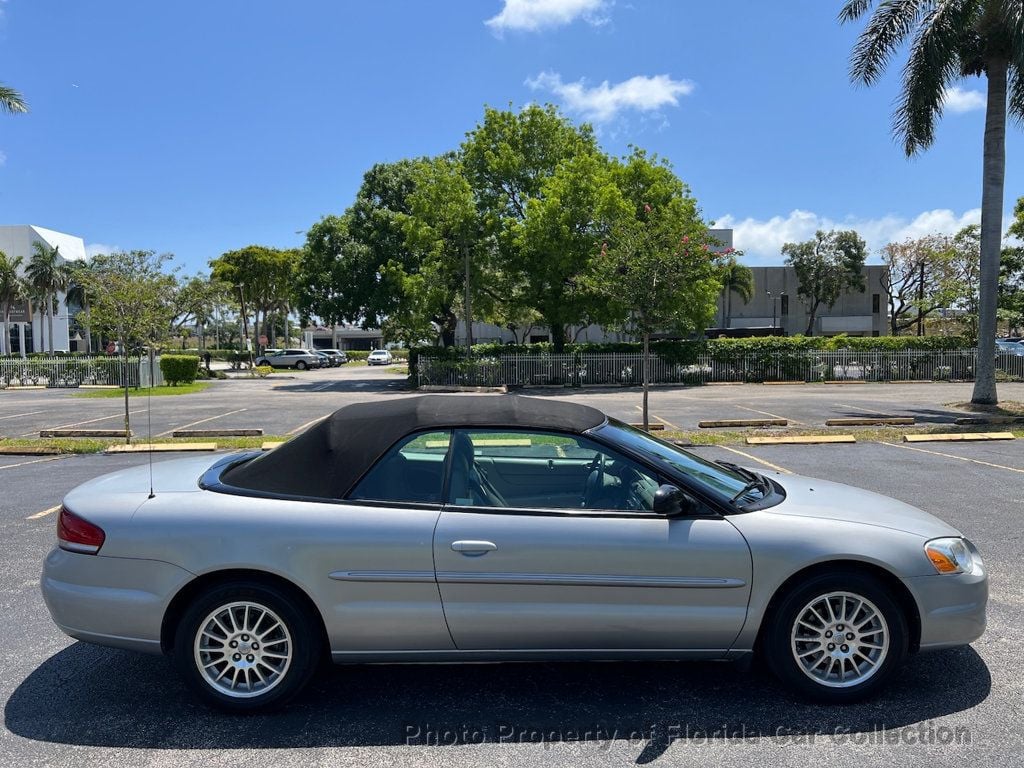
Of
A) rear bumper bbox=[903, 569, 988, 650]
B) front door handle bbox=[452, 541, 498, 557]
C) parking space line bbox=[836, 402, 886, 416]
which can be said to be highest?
front door handle bbox=[452, 541, 498, 557]

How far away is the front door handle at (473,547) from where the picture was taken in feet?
11.3

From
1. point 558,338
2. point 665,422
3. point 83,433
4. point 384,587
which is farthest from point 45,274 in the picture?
point 384,587

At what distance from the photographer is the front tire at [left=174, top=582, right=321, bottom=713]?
346cm

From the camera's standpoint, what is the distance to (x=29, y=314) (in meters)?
A: 64.4

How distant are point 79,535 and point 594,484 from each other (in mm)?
2618

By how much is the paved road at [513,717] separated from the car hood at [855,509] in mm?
815

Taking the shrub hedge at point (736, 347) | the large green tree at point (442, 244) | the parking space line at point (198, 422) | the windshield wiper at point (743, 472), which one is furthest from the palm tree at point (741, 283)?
the windshield wiper at point (743, 472)

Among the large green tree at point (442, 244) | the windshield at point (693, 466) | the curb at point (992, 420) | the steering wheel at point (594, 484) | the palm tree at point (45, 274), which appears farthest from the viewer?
the palm tree at point (45, 274)

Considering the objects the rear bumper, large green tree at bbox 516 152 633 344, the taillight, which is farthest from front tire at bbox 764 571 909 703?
large green tree at bbox 516 152 633 344

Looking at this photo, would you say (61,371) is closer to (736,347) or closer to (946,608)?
(736,347)

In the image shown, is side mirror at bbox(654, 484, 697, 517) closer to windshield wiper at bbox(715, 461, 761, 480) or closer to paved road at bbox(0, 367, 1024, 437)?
windshield wiper at bbox(715, 461, 761, 480)

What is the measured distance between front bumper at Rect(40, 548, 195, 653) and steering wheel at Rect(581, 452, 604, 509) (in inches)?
77.0

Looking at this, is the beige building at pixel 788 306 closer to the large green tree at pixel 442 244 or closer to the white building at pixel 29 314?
the large green tree at pixel 442 244

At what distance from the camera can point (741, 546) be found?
11.4 ft
